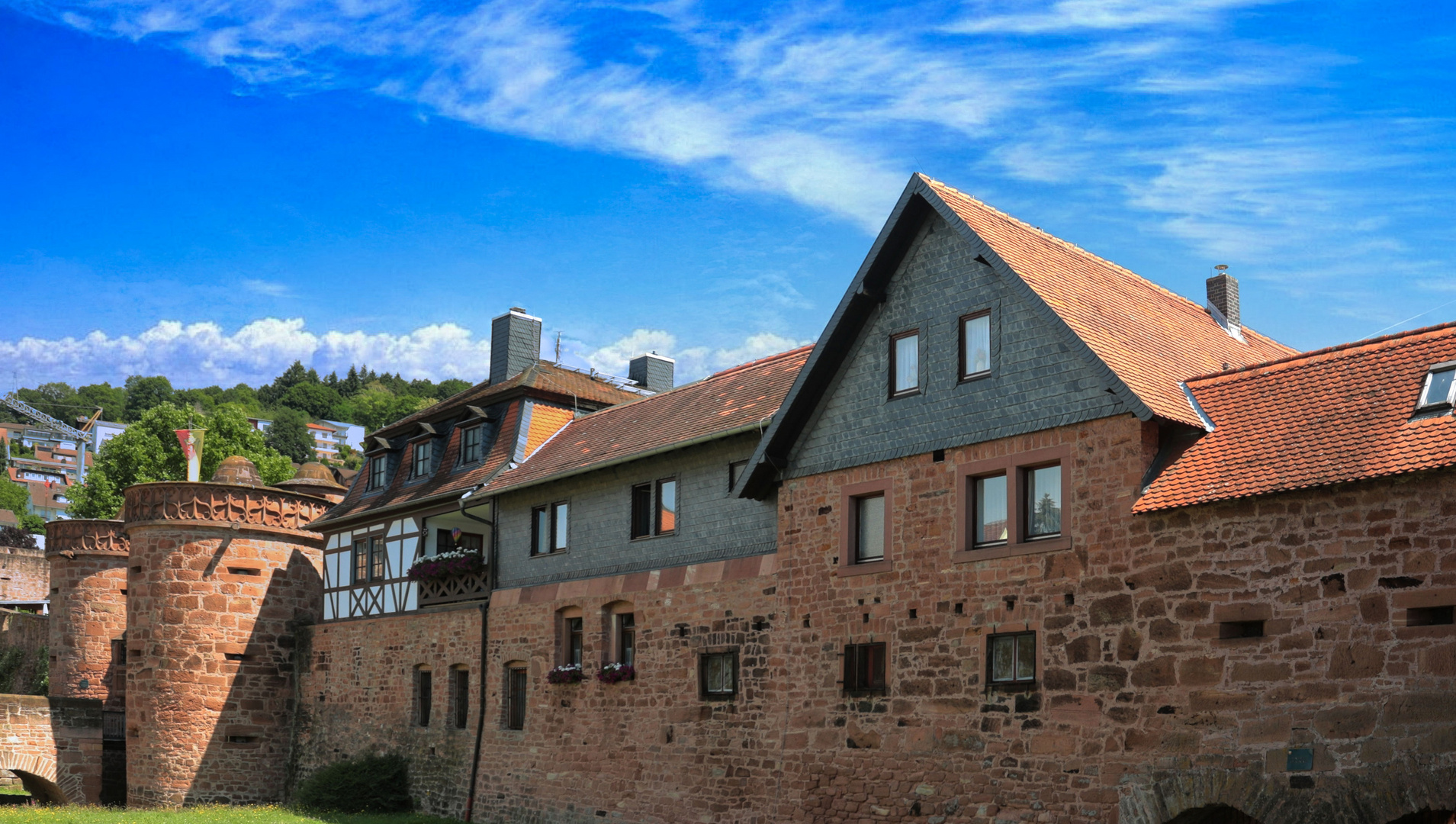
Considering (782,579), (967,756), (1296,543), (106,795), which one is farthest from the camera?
(106,795)

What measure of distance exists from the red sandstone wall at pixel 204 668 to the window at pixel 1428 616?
28431mm

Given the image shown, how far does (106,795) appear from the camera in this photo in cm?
3647

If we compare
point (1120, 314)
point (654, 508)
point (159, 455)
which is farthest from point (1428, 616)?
point (159, 455)

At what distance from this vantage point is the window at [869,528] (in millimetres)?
20500

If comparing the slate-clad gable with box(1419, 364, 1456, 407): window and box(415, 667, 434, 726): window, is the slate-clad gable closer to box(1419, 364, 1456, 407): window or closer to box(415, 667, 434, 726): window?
box(1419, 364, 1456, 407): window

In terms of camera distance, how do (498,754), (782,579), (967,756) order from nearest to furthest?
(967,756) → (782,579) → (498,754)

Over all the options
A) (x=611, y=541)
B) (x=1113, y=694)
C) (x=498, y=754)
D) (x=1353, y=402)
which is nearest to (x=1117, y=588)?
(x=1113, y=694)

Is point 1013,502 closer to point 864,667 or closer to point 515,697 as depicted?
point 864,667

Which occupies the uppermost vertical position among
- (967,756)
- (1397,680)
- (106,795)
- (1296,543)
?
(1296,543)

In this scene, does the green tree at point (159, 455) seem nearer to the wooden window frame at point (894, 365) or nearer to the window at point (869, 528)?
the window at point (869, 528)

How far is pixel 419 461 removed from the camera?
111 ft

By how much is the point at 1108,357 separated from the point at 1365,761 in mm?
5558

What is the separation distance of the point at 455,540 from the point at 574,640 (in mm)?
5636

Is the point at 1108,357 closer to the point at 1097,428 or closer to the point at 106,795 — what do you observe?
the point at 1097,428
